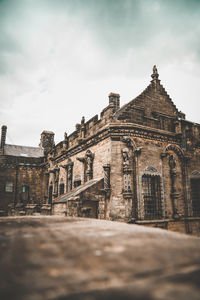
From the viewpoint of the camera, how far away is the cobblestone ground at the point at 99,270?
1.38 metres

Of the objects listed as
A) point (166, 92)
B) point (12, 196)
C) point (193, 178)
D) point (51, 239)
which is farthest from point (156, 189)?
point (12, 196)

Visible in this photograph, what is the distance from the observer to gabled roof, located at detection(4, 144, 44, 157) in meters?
25.1

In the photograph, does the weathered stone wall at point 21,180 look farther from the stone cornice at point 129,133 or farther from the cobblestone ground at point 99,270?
the cobblestone ground at point 99,270

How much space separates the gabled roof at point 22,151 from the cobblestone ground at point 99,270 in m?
24.2

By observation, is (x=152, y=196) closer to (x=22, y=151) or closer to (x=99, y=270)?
(x=99, y=270)

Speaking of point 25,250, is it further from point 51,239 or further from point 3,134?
point 3,134

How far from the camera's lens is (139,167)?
11242 mm

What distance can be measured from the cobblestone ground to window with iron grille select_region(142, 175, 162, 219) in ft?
30.2

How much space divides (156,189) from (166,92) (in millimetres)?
6500

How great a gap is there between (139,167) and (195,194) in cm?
509

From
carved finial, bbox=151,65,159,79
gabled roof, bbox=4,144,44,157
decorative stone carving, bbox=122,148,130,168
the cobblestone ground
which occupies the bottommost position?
the cobblestone ground

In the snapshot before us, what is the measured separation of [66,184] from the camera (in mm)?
16156

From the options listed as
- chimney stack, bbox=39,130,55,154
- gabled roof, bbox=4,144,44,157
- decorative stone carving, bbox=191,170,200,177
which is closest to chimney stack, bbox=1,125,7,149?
gabled roof, bbox=4,144,44,157

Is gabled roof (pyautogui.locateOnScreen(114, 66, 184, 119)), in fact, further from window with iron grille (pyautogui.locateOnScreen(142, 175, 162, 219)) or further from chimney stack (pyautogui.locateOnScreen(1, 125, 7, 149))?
chimney stack (pyautogui.locateOnScreen(1, 125, 7, 149))
